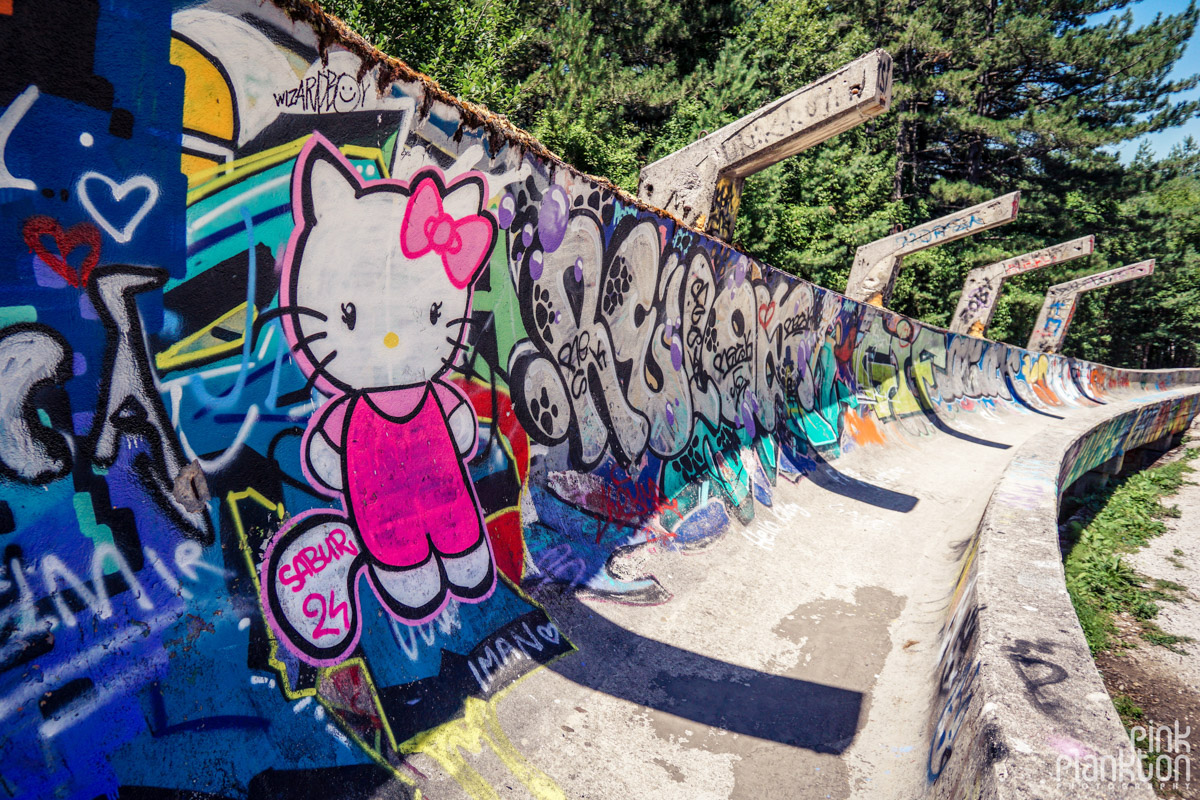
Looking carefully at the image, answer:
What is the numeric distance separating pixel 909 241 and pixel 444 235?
14.2 metres

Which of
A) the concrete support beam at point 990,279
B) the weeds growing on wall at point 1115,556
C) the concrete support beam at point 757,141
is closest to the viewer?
the concrete support beam at point 757,141

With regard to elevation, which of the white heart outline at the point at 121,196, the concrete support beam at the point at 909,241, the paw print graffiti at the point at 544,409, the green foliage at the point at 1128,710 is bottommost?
the green foliage at the point at 1128,710

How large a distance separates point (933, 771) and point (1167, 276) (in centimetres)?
4051

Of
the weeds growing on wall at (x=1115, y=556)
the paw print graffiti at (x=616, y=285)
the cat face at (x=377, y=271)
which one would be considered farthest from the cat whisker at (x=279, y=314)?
the weeds growing on wall at (x=1115, y=556)

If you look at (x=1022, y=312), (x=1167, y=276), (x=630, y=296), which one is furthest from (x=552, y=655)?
(x=1167, y=276)

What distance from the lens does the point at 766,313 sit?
6.80 m

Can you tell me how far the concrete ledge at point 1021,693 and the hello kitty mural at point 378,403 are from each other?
76.3 inches

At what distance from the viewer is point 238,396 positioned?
224 centimetres

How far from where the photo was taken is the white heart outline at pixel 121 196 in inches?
72.9

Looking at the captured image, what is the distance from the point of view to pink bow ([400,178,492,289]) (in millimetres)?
2951

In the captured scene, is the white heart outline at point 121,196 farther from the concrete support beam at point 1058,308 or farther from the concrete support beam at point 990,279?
the concrete support beam at point 1058,308

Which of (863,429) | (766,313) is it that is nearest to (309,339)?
(766,313)

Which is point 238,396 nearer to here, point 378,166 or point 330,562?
point 330,562

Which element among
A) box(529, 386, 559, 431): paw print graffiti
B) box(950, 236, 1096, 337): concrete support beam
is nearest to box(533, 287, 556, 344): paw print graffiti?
box(529, 386, 559, 431): paw print graffiti
